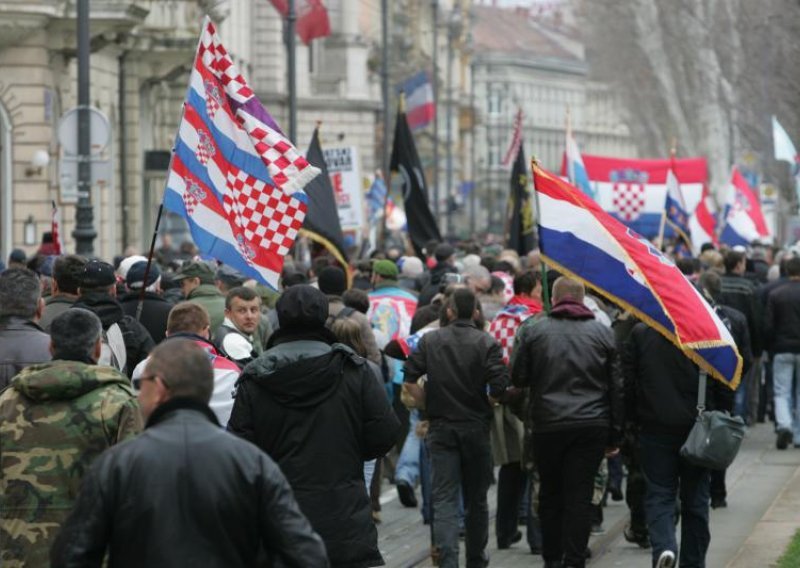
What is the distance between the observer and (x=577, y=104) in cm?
19000

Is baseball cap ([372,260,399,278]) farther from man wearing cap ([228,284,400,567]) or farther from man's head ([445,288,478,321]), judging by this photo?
man wearing cap ([228,284,400,567])

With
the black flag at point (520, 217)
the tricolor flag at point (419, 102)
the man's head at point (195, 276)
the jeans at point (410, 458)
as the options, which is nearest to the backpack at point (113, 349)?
the man's head at point (195, 276)

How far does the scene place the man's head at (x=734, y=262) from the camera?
20453mm

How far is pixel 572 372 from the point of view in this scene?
12.0 m

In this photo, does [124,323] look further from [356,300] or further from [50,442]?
[356,300]

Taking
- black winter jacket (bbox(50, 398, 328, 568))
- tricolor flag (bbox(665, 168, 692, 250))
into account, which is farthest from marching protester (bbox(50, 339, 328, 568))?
tricolor flag (bbox(665, 168, 692, 250))

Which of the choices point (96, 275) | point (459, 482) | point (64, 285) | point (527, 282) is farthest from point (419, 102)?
point (96, 275)

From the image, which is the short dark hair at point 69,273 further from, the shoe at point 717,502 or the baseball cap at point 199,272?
the shoe at point 717,502

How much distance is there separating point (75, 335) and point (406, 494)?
8.15m

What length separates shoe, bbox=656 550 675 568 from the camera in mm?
11914

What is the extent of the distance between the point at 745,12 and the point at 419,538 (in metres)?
42.0

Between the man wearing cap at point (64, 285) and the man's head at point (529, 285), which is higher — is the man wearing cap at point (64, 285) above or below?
above

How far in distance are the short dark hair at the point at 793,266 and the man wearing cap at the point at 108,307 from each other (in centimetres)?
1015

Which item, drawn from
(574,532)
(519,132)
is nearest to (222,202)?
(574,532)
